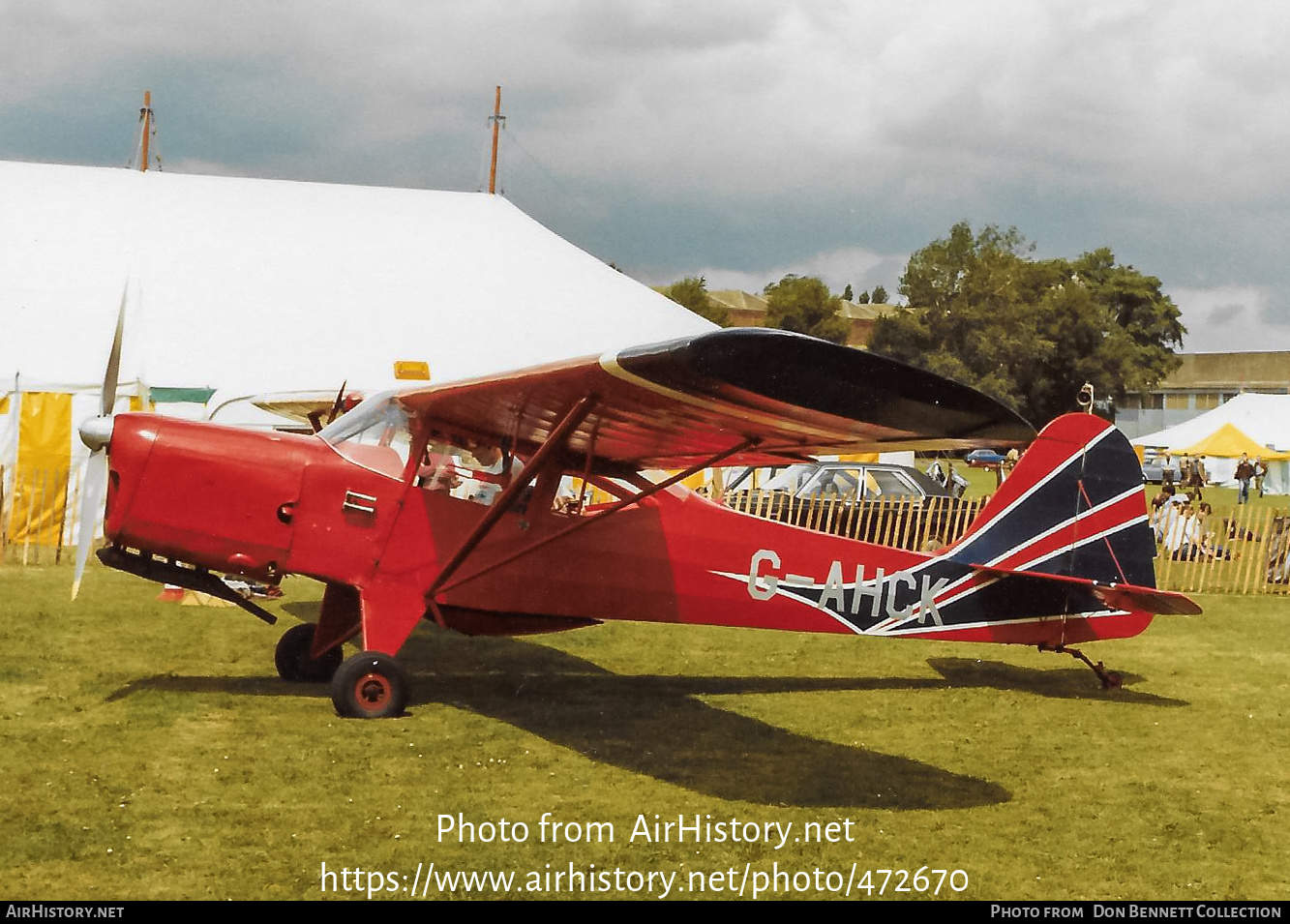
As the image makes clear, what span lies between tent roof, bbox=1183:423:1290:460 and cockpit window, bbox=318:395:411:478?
37647 mm

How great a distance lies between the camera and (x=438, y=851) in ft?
17.8

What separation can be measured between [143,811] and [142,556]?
257cm

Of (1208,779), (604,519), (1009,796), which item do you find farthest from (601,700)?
(1208,779)

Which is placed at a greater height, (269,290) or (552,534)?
(269,290)

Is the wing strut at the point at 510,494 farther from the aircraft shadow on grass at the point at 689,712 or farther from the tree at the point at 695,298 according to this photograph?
the tree at the point at 695,298

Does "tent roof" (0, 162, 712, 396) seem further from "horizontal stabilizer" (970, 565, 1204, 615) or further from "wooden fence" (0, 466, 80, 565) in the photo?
"horizontal stabilizer" (970, 565, 1204, 615)

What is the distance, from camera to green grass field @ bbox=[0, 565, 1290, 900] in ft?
17.6

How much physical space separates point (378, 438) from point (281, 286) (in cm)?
1462

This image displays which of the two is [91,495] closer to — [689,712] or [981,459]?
[689,712]

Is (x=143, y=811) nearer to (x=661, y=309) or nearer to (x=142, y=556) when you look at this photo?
(x=142, y=556)

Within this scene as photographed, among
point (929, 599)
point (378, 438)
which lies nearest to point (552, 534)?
point (378, 438)

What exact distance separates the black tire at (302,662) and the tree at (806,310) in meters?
92.4

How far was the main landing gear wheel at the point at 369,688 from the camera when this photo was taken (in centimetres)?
779

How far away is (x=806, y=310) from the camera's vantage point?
102062 millimetres
